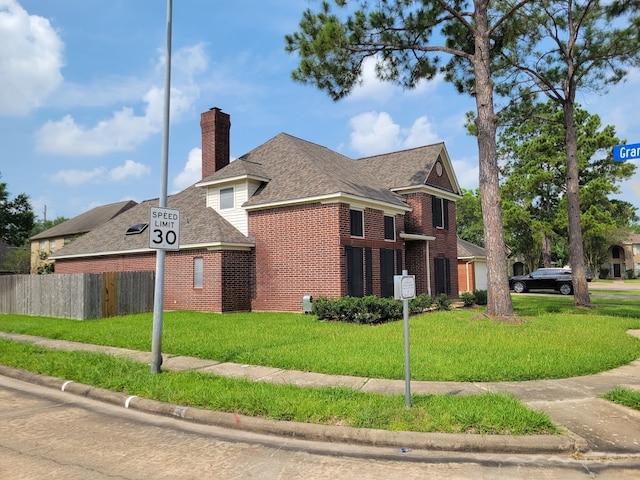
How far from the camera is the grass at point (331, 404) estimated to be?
5.08 m

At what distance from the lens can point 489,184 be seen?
1473 centimetres

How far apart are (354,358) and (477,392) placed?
2534 mm

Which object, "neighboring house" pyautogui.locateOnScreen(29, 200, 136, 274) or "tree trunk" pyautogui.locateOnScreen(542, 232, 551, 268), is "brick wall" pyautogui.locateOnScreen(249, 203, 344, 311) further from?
"neighboring house" pyautogui.locateOnScreen(29, 200, 136, 274)

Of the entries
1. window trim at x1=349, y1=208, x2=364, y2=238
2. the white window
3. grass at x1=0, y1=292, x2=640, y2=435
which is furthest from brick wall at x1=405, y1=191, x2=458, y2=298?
the white window

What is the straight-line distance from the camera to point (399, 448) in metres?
4.85

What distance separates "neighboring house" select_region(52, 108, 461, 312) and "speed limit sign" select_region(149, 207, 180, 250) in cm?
928

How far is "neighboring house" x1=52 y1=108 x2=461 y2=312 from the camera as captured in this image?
17.5 m

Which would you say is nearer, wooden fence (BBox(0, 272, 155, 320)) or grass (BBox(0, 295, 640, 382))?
grass (BBox(0, 295, 640, 382))

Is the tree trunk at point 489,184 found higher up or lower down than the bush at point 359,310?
higher up

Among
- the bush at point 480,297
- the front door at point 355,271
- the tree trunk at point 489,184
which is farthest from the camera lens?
the bush at point 480,297

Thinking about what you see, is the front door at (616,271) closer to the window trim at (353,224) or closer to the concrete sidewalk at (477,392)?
the window trim at (353,224)

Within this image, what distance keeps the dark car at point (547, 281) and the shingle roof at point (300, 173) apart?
17.0 m

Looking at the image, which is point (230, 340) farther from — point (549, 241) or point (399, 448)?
point (549, 241)

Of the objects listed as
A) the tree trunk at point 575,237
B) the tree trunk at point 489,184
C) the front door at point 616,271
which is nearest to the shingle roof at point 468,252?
the tree trunk at point 575,237
